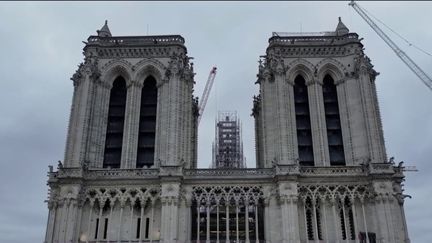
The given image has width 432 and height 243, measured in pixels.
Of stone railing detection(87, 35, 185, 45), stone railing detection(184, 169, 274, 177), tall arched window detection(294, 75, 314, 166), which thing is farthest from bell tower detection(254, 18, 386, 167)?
stone railing detection(87, 35, 185, 45)

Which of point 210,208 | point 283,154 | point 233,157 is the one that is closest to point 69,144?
point 210,208

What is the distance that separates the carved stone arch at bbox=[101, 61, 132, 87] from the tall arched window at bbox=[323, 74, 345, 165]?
2262 centimetres

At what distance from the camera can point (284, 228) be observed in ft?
143

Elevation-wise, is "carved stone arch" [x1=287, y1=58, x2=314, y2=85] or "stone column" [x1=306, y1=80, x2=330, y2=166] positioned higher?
"carved stone arch" [x1=287, y1=58, x2=314, y2=85]

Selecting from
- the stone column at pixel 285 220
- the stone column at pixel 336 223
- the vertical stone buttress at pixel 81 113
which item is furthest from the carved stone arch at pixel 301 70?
the vertical stone buttress at pixel 81 113

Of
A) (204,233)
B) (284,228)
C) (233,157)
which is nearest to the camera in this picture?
(284,228)

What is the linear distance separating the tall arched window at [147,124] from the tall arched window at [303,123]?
52.6 feet

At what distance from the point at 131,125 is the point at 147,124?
2.12m

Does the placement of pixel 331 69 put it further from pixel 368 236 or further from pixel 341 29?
pixel 368 236

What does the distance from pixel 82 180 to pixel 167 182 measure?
8404mm

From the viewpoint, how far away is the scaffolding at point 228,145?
3467 inches

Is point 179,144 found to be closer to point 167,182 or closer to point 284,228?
point 167,182

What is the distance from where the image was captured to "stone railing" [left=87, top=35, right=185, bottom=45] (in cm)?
5519

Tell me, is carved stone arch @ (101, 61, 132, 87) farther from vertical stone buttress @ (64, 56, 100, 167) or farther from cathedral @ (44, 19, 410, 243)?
vertical stone buttress @ (64, 56, 100, 167)
